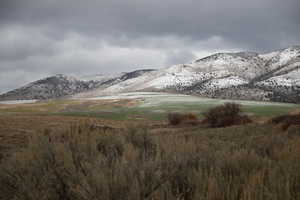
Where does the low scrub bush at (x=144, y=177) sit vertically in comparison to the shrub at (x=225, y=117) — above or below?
above

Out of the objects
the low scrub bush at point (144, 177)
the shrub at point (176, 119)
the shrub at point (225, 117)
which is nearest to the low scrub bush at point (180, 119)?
the shrub at point (176, 119)

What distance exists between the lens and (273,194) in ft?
10.1

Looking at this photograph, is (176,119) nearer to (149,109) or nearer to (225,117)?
(225,117)

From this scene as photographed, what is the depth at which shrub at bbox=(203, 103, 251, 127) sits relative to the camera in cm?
2884

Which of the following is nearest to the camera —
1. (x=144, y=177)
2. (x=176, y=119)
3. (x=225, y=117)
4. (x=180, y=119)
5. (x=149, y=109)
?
(x=144, y=177)

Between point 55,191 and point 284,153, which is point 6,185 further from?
point 284,153

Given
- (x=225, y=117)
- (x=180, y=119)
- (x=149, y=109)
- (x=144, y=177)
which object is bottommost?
(x=149, y=109)

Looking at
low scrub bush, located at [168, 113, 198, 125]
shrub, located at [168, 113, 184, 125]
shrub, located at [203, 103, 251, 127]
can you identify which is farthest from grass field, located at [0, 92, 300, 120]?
shrub, located at [203, 103, 251, 127]

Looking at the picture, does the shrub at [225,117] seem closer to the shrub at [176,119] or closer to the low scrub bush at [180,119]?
the low scrub bush at [180,119]

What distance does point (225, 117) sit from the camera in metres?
29.7

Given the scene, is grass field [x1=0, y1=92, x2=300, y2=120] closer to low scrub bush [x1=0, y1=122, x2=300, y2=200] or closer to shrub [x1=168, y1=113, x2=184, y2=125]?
shrub [x1=168, y1=113, x2=184, y2=125]

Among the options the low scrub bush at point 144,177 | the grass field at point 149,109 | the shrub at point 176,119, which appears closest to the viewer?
the low scrub bush at point 144,177

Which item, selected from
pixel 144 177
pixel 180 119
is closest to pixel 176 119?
pixel 180 119

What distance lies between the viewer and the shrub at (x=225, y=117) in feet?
94.6
